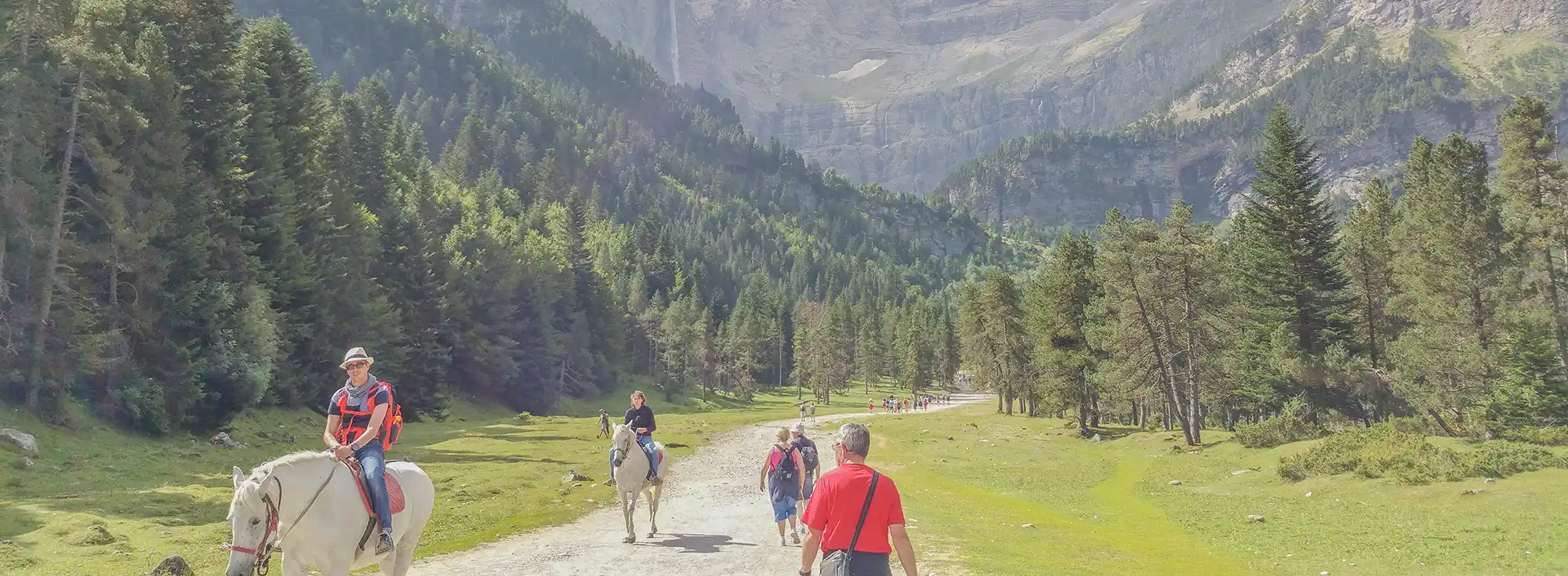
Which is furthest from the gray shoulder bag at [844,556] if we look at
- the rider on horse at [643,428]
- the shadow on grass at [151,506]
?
the shadow on grass at [151,506]

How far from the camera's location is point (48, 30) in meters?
36.3

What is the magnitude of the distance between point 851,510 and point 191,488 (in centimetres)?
2663

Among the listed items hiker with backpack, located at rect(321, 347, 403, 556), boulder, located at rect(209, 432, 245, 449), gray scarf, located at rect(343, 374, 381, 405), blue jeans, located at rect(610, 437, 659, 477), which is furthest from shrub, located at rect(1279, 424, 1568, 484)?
boulder, located at rect(209, 432, 245, 449)

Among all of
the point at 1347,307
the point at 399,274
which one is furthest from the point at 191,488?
the point at 1347,307

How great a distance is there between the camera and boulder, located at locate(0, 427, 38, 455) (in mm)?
28953

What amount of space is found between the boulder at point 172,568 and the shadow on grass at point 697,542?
351 inches

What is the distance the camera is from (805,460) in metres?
20.7

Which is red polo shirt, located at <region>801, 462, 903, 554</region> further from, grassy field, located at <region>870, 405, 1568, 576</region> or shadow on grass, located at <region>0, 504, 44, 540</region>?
shadow on grass, located at <region>0, 504, 44, 540</region>

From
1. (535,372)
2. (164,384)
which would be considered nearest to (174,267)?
(164,384)

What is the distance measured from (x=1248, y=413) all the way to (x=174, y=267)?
8014cm

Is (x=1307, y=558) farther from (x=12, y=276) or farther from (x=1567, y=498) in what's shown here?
(x=12, y=276)

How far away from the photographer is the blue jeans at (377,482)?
12031 mm

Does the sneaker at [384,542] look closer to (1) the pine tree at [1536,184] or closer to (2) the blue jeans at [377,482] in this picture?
(2) the blue jeans at [377,482]

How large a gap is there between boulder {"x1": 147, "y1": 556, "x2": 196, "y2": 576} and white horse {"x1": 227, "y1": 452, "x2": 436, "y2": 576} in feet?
19.8
